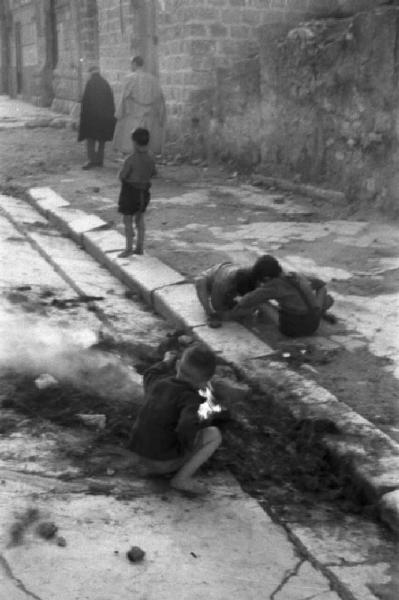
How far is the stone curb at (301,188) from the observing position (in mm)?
10164

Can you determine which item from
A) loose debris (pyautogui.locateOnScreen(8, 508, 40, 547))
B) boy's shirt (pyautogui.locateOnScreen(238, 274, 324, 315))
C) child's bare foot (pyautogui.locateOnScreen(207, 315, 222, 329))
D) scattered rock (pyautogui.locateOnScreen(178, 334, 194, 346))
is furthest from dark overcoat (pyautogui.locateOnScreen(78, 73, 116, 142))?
loose debris (pyautogui.locateOnScreen(8, 508, 40, 547))

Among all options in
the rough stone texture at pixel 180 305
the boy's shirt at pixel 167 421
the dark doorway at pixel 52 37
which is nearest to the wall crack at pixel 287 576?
the boy's shirt at pixel 167 421

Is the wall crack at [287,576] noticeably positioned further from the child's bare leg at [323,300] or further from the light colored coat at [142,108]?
the light colored coat at [142,108]

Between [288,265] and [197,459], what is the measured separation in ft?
12.7

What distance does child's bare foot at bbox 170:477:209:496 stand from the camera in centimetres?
383

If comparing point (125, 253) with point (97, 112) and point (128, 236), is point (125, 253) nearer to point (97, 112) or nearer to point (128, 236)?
point (128, 236)

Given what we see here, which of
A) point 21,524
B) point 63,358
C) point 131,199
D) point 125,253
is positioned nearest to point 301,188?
point 125,253

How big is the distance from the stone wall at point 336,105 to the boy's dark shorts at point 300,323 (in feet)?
13.1

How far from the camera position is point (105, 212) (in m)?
10.2

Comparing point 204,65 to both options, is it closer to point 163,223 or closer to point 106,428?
point 163,223

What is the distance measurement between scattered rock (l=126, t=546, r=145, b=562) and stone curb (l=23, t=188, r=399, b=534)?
3.57ft

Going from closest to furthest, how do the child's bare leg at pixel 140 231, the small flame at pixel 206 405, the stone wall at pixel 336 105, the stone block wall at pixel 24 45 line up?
1. the small flame at pixel 206 405
2. the child's bare leg at pixel 140 231
3. the stone wall at pixel 336 105
4. the stone block wall at pixel 24 45

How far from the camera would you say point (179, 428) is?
381 cm

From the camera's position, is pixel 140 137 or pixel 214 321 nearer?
pixel 214 321
